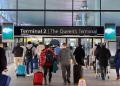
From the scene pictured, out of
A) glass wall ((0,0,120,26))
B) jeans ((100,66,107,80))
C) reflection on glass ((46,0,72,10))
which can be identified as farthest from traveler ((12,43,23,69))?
reflection on glass ((46,0,72,10))

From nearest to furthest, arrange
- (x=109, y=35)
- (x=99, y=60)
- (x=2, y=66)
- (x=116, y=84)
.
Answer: (x=2, y=66), (x=116, y=84), (x=99, y=60), (x=109, y=35)

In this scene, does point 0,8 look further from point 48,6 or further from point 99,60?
point 99,60

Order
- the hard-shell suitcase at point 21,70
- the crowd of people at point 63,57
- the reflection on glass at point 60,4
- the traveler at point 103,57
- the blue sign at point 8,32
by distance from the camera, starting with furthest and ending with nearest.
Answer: the reflection on glass at point 60,4 < the blue sign at point 8,32 < the hard-shell suitcase at point 21,70 < the traveler at point 103,57 < the crowd of people at point 63,57

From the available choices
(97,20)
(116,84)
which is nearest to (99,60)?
(116,84)

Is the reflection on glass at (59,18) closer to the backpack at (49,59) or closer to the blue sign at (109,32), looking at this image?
the blue sign at (109,32)

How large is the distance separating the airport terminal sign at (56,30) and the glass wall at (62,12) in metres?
3.44

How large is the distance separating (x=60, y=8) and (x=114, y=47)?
4.68 m

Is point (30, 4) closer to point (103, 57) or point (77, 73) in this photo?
point (103, 57)

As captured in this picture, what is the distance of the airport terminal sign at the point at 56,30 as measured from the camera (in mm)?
30844

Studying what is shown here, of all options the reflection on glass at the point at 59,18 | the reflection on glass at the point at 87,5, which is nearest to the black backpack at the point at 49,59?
the reflection on glass at the point at 59,18

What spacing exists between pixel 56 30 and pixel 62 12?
426 centimetres

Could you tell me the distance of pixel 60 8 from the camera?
115 feet

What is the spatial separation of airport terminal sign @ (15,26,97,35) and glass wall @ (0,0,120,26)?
344cm

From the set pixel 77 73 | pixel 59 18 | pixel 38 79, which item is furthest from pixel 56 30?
pixel 38 79
